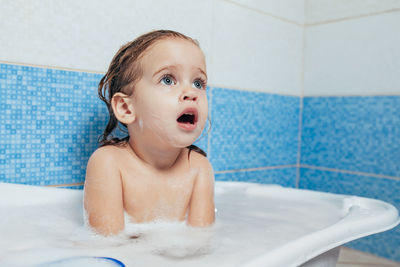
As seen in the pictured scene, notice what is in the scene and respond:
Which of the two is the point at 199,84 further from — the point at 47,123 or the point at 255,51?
the point at 255,51

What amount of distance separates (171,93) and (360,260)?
132 cm

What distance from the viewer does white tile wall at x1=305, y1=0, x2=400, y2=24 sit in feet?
5.61

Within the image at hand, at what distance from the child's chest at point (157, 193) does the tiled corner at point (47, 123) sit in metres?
0.34

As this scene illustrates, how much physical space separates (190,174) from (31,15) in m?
0.67

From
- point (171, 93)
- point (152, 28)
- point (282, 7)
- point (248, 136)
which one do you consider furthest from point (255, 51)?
point (171, 93)

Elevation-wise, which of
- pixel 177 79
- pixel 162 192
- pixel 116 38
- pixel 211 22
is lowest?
pixel 162 192

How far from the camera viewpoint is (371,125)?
1749 millimetres

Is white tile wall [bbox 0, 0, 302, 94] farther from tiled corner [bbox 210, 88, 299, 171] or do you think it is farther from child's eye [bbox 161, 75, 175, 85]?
child's eye [bbox 161, 75, 175, 85]

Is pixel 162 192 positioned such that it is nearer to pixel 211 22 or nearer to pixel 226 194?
pixel 226 194

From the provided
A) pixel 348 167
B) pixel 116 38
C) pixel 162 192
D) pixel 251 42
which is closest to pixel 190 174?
pixel 162 192

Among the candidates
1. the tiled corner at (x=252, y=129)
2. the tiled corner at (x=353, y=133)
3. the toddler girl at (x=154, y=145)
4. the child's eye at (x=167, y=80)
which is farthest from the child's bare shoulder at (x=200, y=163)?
the tiled corner at (x=353, y=133)

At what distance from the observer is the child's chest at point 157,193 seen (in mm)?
1000

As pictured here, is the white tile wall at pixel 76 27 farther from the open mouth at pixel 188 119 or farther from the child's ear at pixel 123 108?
the open mouth at pixel 188 119

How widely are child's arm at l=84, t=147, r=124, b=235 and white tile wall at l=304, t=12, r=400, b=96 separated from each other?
131cm
